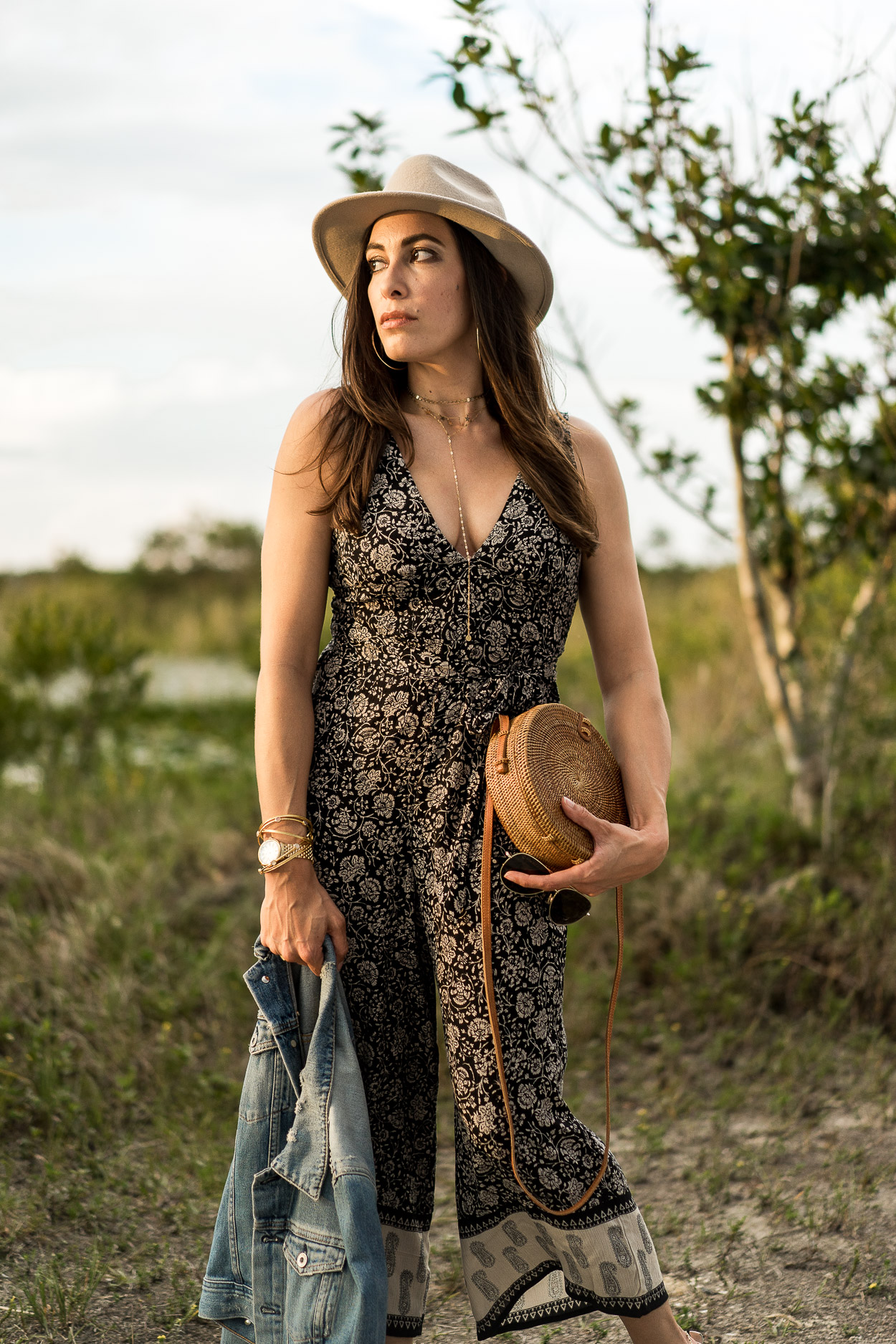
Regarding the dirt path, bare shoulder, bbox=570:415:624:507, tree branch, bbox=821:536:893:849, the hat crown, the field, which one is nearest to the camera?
the hat crown

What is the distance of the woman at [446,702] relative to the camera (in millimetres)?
1952

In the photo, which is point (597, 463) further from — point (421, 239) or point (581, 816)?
point (581, 816)

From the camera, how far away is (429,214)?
207cm

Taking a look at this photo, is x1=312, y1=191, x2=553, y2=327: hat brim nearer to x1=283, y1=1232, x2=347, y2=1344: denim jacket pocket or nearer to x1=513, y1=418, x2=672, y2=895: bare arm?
x1=513, y1=418, x2=672, y2=895: bare arm

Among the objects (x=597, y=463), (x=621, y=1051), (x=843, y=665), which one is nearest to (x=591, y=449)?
(x=597, y=463)

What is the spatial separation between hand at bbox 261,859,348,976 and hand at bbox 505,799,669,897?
1.16ft

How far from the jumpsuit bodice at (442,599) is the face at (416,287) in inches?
8.8

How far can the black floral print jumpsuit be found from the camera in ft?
6.37

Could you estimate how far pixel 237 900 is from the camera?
470 centimetres

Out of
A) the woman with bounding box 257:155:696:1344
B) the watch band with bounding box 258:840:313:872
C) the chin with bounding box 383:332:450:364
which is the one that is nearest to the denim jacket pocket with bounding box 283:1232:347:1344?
the woman with bounding box 257:155:696:1344

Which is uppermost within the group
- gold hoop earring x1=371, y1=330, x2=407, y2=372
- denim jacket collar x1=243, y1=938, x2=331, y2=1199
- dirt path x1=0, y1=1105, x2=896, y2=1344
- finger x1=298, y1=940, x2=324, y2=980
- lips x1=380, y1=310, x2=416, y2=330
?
gold hoop earring x1=371, y1=330, x2=407, y2=372

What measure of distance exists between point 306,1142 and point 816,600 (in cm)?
365

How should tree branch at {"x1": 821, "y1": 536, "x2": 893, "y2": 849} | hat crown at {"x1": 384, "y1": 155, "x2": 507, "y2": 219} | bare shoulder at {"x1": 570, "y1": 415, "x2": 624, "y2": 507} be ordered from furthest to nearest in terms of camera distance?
tree branch at {"x1": 821, "y1": 536, "x2": 893, "y2": 849}, bare shoulder at {"x1": 570, "y1": 415, "x2": 624, "y2": 507}, hat crown at {"x1": 384, "y1": 155, "x2": 507, "y2": 219}

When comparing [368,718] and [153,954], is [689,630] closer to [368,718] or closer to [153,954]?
[153,954]
